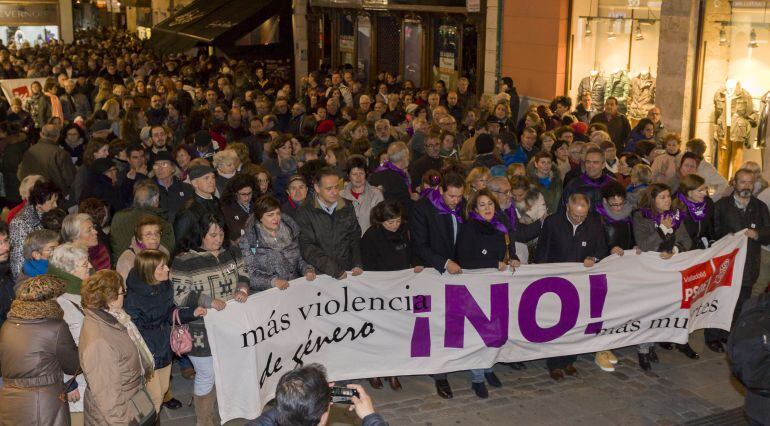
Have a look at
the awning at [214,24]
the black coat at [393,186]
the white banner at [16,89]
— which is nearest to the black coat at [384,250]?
the black coat at [393,186]

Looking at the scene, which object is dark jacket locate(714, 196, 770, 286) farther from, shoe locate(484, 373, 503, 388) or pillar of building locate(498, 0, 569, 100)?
pillar of building locate(498, 0, 569, 100)

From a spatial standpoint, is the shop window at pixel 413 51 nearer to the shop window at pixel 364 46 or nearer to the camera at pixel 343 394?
the shop window at pixel 364 46

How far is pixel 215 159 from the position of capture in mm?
9680

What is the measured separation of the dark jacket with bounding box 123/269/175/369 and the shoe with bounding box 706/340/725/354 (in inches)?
214

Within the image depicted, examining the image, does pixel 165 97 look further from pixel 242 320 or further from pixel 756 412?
pixel 756 412

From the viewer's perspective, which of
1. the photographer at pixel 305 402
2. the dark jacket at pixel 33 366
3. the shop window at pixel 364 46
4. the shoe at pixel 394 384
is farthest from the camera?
the shop window at pixel 364 46

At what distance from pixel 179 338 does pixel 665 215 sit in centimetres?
462

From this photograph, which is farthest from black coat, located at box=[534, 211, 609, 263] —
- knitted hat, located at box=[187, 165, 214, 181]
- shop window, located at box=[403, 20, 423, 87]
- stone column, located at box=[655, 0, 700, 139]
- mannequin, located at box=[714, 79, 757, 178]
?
shop window, located at box=[403, 20, 423, 87]

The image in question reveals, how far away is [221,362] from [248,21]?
19.4 m

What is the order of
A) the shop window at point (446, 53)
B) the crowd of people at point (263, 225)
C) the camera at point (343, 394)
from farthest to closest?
the shop window at point (446, 53), the crowd of people at point (263, 225), the camera at point (343, 394)

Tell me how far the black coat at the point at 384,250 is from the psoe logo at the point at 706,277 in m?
2.66

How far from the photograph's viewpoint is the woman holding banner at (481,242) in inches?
314

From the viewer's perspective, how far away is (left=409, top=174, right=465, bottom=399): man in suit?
800 centimetres

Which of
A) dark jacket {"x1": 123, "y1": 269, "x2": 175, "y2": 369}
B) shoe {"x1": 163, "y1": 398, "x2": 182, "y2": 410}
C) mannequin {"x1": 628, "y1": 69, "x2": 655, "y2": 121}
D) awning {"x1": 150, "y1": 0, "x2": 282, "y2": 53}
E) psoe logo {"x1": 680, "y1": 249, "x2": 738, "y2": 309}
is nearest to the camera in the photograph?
dark jacket {"x1": 123, "y1": 269, "x2": 175, "y2": 369}
